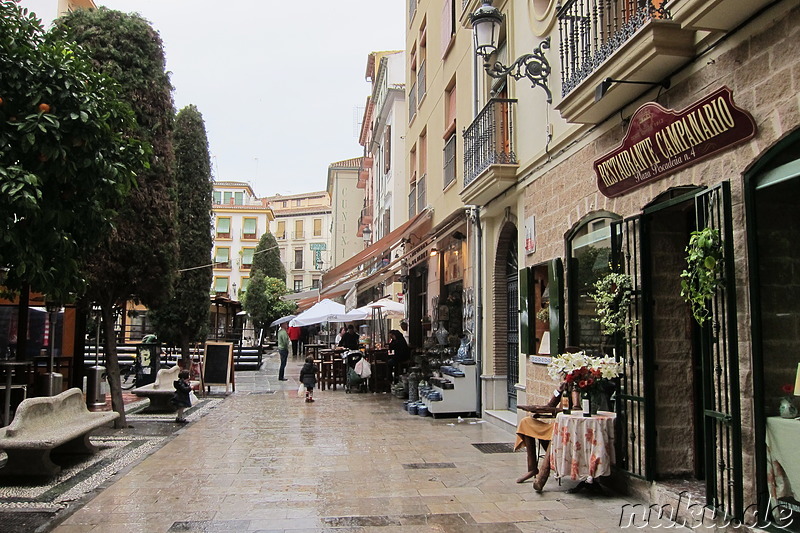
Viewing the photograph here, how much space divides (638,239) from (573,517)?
2.69m

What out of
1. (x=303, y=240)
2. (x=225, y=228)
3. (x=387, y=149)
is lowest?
(x=387, y=149)

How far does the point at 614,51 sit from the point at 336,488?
5.06m

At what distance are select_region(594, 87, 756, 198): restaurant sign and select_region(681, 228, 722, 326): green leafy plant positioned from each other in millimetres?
738

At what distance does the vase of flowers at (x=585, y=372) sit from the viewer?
21.6ft

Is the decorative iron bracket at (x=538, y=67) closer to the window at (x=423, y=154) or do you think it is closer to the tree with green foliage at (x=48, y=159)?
A: the tree with green foliage at (x=48, y=159)

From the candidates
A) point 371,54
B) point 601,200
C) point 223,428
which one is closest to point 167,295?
point 223,428

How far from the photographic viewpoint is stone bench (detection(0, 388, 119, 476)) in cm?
691

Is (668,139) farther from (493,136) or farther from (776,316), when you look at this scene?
(493,136)

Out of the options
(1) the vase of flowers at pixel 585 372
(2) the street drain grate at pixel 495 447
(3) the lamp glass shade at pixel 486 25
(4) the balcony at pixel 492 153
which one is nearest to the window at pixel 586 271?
(1) the vase of flowers at pixel 585 372

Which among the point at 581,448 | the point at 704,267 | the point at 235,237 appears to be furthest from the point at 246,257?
the point at 704,267

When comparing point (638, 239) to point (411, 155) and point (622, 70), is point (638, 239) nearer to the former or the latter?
point (622, 70)

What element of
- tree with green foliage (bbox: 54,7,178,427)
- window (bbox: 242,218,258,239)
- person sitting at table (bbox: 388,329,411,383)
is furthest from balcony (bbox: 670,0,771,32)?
window (bbox: 242,218,258,239)

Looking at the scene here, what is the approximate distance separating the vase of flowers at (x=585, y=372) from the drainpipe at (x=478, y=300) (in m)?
5.59

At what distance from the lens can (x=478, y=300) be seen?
12625mm
